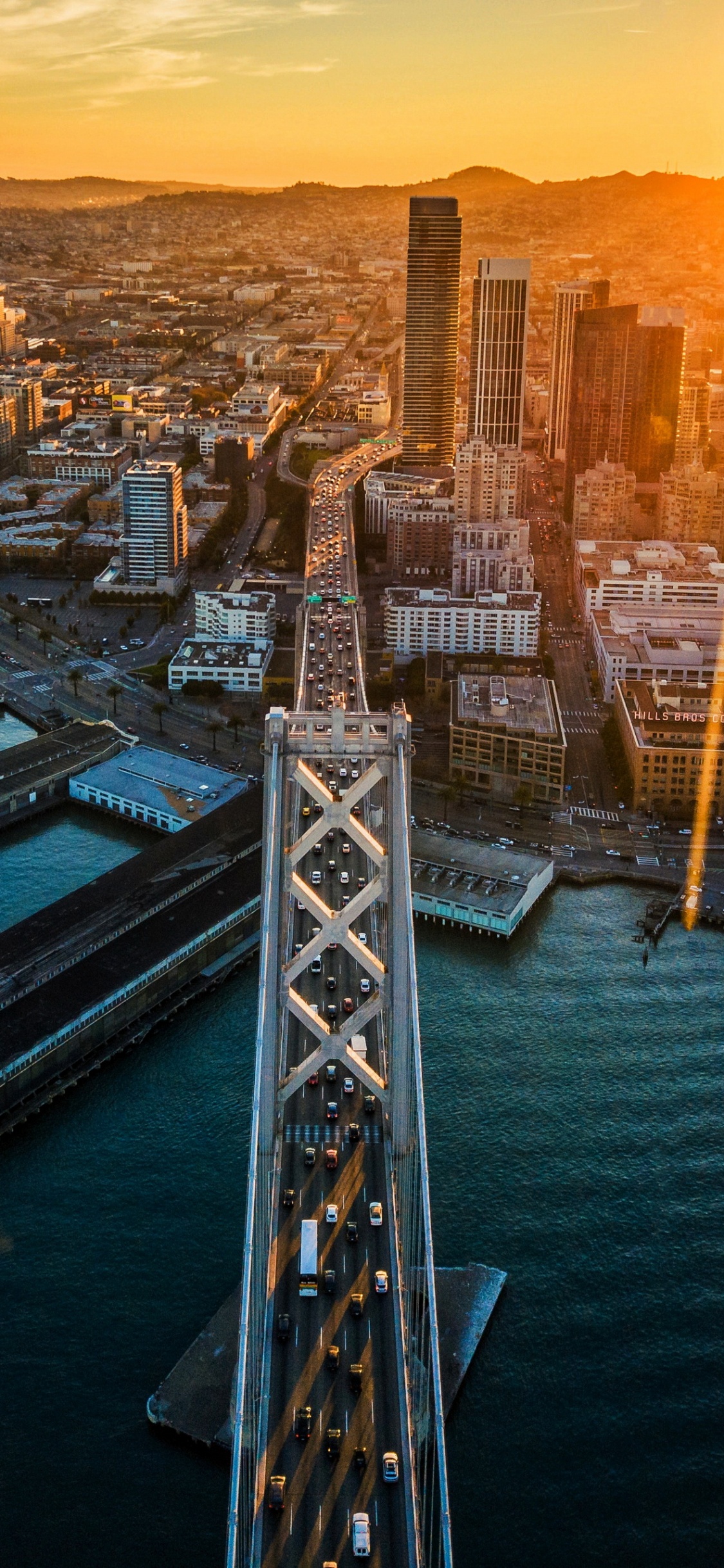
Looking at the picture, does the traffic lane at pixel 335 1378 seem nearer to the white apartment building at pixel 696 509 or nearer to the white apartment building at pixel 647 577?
the white apartment building at pixel 647 577

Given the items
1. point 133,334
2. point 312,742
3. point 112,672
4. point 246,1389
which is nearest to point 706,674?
point 112,672

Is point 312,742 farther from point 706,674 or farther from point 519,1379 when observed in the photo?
point 706,674

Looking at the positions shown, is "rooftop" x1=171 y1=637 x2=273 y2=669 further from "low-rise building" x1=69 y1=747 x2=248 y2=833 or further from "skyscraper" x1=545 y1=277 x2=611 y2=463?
"skyscraper" x1=545 y1=277 x2=611 y2=463

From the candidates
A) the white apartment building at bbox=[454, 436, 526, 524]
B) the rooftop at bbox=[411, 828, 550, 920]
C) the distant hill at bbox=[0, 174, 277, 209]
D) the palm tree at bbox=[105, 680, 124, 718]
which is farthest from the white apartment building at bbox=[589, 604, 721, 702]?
the distant hill at bbox=[0, 174, 277, 209]

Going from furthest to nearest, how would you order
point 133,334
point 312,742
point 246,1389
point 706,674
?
point 133,334 → point 706,674 → point 312,742 → point 246,1389

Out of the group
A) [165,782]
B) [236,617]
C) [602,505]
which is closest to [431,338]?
[602,505]
